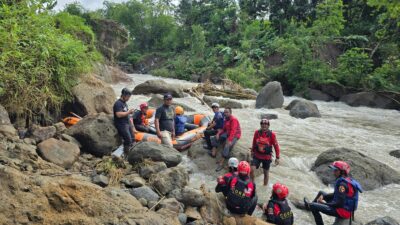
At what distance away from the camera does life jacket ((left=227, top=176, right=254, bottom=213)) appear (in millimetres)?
5695

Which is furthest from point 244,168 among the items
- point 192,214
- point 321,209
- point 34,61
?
point 34,61

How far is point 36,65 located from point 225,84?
15906 mm

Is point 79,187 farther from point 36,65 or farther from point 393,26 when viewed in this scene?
point 393,26

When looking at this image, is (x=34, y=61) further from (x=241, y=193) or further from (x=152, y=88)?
(x=152, y=88)

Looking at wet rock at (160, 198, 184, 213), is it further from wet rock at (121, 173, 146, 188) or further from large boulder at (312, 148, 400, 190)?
large boulder at (312, 148, 400, 190)

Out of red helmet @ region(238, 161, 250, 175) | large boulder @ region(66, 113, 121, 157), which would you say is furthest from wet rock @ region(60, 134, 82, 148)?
red helmet @ region(238, 161, 250, 175)

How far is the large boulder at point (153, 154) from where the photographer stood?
24.1 ft

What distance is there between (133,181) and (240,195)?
1741 mm

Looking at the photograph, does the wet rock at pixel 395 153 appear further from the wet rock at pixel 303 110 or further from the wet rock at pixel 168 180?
the wet rock at pixel 168 180

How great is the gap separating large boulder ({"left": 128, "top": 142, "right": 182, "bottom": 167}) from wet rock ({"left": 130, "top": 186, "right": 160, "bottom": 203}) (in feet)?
5.74

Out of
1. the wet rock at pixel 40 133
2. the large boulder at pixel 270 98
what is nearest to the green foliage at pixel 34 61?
the wet rock at pixel 40 133

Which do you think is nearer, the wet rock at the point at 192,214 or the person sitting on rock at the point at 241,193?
the wet rock at the point at 192,214

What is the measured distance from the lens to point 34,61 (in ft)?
27.3

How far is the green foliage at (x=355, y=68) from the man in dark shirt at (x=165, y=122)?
16475 mm
